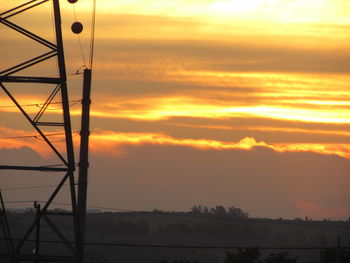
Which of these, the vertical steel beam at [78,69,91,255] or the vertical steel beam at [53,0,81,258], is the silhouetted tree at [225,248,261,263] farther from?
the vertical steel beam at [53,0,81,258]

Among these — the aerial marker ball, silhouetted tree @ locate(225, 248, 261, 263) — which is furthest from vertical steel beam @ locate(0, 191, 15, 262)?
silhouetted tree @ locate(225, 248, 261, 263)

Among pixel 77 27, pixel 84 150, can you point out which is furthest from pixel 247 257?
pixel 77 27

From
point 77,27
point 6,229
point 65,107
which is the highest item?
point 77,27

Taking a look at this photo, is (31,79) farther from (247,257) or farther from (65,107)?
(247,257)

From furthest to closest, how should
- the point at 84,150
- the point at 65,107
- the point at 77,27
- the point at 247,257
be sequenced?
the point at 247,257, the point at 84,150, the point at 77,27, the point at 65,107

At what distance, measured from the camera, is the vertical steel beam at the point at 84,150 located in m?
51.1

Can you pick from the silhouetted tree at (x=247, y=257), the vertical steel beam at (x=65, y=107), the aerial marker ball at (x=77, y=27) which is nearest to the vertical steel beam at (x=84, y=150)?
the vertical steel beam at (x=65, y=107)

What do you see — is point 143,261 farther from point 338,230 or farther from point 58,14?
point 58,14

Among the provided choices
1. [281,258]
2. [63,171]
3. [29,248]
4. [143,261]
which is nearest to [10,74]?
[63,171]

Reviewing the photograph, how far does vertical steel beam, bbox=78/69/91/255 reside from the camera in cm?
5106

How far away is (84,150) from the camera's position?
5212 cm

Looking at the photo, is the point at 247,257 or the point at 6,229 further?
the point at 247,257

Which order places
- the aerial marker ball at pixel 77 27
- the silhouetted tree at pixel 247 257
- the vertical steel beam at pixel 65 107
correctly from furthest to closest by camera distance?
the silhouetted tree at pixel 247 257 → the aerial marker ball at pixel 77 27 → the vertical steel beam at pixel 65 107

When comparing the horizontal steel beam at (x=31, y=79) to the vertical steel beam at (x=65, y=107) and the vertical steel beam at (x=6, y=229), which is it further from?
the vertical steel beam at (x=6, y=229)
